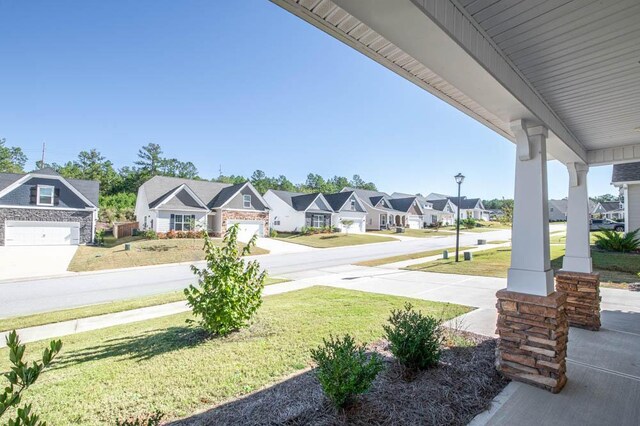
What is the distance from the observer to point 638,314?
19.5 feet

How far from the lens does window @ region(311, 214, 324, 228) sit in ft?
116

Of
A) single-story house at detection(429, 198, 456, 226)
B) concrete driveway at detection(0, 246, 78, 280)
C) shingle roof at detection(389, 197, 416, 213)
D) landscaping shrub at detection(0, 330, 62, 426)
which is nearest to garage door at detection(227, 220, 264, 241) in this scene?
concrete driveway at detection(0, 246, 78, 280)

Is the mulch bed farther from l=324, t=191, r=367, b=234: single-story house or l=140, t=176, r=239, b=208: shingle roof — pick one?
l=324, t=191, r=367, b=234: single-story house

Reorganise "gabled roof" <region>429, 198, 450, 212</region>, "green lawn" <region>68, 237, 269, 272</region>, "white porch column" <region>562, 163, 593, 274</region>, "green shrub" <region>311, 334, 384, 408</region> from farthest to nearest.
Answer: "gabled roof" <region>429, 198, 450, 212</region> < "green lawn" <region>68, 237, 269, 272</region> < "white porch column" <region>562, 163, 593, 274</region> < "green shrub" <region>311, 334, 384, 408</region>

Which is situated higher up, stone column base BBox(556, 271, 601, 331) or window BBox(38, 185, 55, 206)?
window BBox(38, 185, 55, 206)

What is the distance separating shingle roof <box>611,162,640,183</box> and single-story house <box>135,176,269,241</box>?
72.3 feet

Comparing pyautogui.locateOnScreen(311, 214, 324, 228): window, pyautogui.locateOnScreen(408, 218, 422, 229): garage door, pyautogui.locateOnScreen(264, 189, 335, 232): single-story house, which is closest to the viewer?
pyautogui.locateOnScreen(264, 189, 335, 232): single-story house

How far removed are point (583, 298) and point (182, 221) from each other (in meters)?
26.4

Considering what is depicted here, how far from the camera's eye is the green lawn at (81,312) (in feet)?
22.1

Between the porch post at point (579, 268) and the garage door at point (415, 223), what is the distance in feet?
137

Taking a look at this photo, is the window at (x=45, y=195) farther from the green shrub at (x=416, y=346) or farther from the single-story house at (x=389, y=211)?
the single-story house at (x=389, y=211)

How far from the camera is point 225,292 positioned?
4.97 meters

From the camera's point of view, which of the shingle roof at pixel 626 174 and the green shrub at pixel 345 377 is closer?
the green shrub at pixel 345 377

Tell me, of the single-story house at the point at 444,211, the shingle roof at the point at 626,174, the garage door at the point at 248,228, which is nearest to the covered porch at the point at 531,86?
the shingle roof at the point at 626,174
